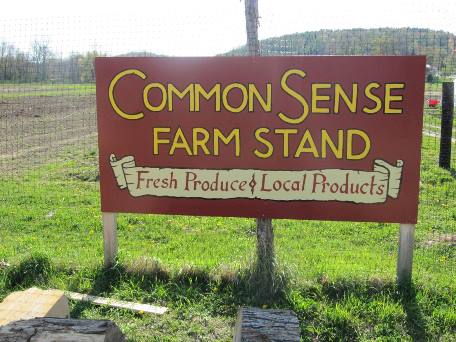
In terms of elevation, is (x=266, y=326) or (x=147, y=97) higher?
(x=147, y=97)

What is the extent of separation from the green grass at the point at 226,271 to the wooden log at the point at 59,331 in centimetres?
127

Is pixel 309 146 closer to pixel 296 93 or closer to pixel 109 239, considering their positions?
pixel 296 93

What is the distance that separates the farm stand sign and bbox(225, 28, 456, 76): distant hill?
755 mm

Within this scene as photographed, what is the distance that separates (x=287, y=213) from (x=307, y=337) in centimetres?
120

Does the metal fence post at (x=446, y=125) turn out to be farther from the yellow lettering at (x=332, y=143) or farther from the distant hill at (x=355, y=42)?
the yellow lettering at (x=332, y=143)

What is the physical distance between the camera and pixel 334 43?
5676 mm

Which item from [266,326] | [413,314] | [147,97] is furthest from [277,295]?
[147,97]

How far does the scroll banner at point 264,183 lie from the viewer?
466 centimetres

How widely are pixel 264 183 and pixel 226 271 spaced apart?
2.88 feet

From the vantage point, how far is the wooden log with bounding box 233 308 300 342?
9.48 feet

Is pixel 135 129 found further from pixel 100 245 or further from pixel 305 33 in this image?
pixel 305 33

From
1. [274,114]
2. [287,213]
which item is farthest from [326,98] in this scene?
[287,213]

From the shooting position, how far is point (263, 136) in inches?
187

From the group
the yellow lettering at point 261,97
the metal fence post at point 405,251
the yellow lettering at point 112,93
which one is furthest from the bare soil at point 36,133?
the metal fence post at point 405,251
